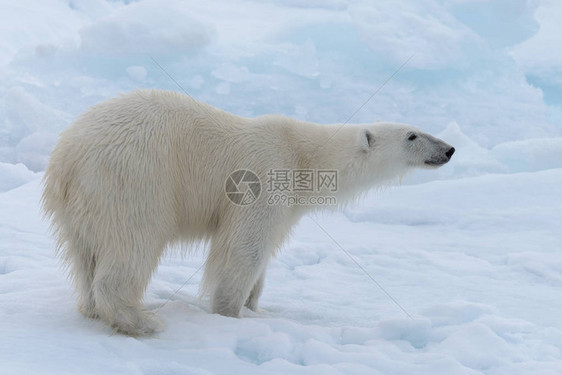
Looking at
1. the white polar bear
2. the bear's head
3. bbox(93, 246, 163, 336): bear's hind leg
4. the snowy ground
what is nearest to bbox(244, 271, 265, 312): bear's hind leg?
the white polar bear

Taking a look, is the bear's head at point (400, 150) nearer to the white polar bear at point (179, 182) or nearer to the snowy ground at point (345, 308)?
the white polar bear at point (179, 182)

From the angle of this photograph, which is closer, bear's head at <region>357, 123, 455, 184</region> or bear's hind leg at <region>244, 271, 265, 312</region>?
bear's head at <region>357, 123, 455, 184</region>

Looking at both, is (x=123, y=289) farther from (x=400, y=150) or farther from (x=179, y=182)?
(x=400, y=150)

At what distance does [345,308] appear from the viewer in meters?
4.30

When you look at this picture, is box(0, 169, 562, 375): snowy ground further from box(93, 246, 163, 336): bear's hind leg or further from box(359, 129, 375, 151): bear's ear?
box(359, 129, 375, 151): bear's ear

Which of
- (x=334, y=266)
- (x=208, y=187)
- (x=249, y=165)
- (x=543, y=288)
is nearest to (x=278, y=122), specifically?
(x=249, y=165)

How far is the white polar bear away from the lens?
113 inches

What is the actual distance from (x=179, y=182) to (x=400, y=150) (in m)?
1.57

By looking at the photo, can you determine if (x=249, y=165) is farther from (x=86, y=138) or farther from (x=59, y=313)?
(x=59, y=313)

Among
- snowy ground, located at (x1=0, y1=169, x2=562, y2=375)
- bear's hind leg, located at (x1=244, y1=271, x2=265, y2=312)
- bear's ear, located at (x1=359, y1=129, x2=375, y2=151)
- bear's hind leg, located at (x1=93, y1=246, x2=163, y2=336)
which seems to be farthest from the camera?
bear's hind leg, located at (x1=244, y1=271, x2=265, y2=312)

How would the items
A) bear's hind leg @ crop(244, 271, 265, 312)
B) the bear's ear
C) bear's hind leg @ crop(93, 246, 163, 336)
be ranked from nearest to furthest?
bear's hind leg @ crop(93, 246, 163, 336)
the bear's ear
bear's hind leg @ crop(244, 271, 265, 312)

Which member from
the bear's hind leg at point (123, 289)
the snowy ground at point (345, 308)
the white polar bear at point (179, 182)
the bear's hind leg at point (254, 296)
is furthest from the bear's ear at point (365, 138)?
the bear's hind leg at point (123, 289)

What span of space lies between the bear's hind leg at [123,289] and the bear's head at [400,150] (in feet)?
5.54

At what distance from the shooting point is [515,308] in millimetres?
4660
